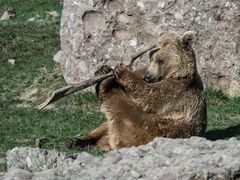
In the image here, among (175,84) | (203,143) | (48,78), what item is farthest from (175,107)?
(48,78)

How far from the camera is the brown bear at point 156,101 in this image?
9.77 m

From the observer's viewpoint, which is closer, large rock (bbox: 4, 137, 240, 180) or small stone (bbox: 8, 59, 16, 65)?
large rock (bbox: 4, 137, 240, 180)

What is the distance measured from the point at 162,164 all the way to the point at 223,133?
416 centimetres

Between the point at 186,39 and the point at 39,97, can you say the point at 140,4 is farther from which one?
the point at 186,39

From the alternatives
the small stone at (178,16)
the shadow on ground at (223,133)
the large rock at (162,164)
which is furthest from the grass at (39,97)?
the large rock at (162,164)

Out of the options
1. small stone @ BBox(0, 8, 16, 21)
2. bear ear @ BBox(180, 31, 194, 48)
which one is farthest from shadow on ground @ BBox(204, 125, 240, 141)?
small stone @ BBox(0, 8, 16, 21)

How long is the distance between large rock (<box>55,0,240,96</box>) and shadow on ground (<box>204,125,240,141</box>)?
2807 mm

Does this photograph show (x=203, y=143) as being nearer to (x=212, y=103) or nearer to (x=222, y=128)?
(x=222, y=128)

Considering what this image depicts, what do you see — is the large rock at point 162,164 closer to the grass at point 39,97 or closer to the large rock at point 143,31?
the grass at point 39,97

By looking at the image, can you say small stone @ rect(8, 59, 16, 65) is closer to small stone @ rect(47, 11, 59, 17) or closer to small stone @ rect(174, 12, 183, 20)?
small stone @ rect(47, 11, 59, 17)

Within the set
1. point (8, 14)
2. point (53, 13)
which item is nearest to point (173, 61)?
point (53, 13)

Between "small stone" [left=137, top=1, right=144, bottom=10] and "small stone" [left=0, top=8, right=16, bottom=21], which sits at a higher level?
"small stone" [left=137, top=1, right=144, bottom=10]

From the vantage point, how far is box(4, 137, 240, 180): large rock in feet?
22.5

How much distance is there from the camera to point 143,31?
48.7 ft
